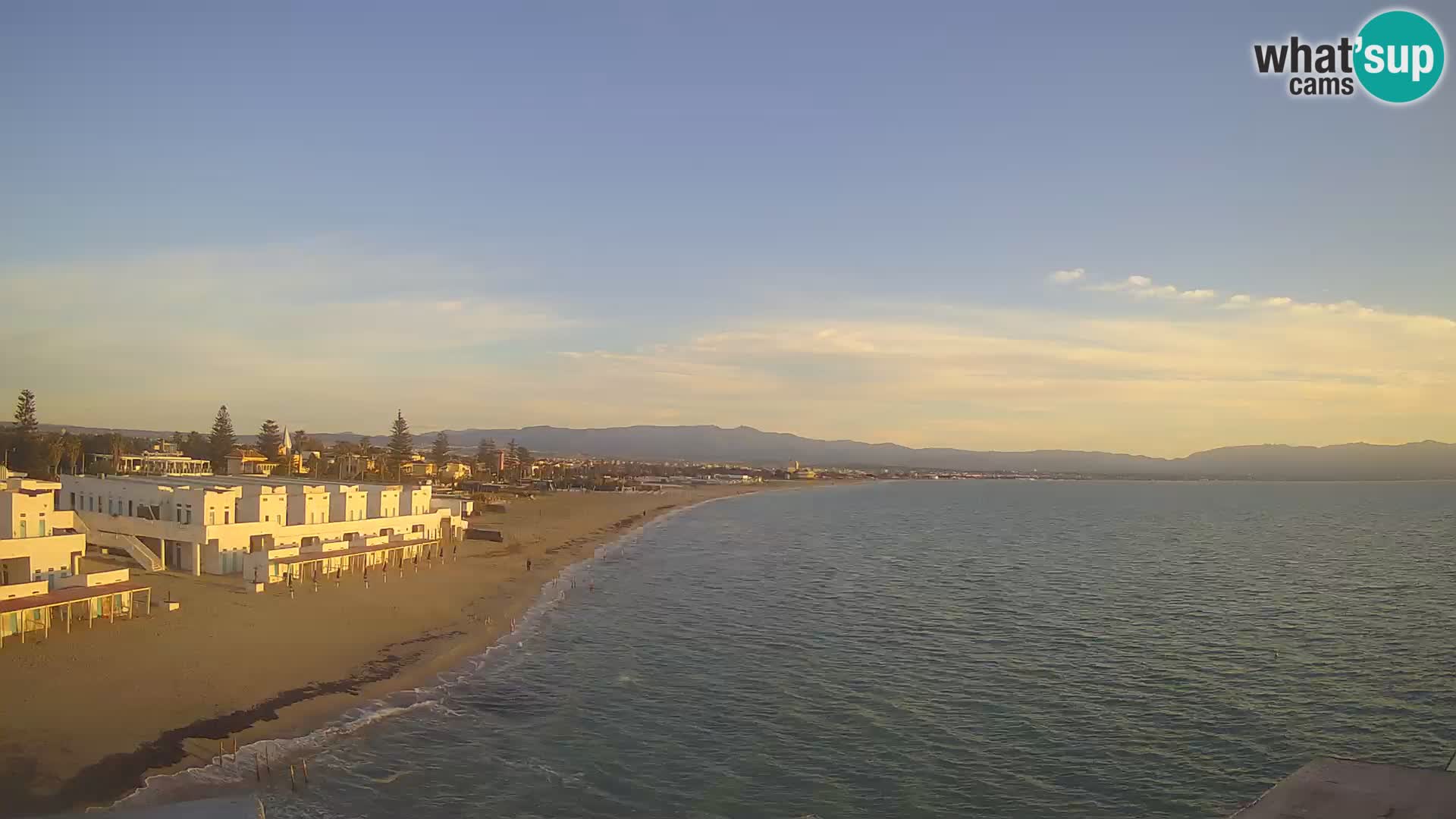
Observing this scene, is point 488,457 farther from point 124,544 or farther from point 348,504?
point 124,544

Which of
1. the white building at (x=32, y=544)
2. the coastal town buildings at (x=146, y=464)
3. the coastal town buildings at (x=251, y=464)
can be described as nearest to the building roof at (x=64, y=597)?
the white building at (x=32, y=544)

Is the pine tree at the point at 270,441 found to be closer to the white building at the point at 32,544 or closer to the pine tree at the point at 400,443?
the pine tree at the point at 400,443

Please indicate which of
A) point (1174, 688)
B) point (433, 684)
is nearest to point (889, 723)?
point (1174, 688)

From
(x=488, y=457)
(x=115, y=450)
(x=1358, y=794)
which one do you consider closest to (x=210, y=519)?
(x=1358, y=794)

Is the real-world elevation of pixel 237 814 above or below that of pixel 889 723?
above

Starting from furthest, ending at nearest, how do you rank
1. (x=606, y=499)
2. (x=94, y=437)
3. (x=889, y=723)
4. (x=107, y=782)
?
(x=606, y=499), (x=94, y=437), (x=889, y=723), (x=107, y=782)

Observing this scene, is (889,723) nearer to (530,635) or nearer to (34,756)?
(530,635)
